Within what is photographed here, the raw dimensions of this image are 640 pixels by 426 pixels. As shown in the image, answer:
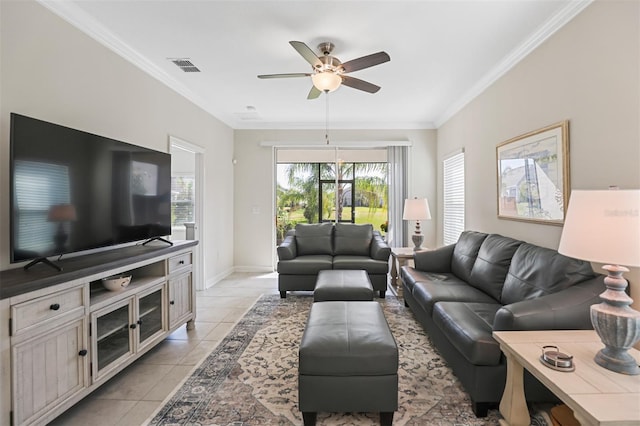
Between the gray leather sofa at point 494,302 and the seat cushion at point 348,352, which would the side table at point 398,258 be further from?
the seat cushion at point 348,352

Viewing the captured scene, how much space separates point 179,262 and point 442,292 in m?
2.49

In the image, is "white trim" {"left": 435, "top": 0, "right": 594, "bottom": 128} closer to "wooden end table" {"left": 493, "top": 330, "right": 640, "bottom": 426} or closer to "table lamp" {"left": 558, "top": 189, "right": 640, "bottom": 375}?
"table lamp" {"left": 558, "top": 189, "right": 640, "bottom": 375}

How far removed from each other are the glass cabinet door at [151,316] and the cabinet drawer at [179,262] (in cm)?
20

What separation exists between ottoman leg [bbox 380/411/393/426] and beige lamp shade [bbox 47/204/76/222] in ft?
7.56

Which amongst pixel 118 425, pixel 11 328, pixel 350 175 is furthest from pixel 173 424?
pixel 350 175

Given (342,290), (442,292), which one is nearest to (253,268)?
(342,290)

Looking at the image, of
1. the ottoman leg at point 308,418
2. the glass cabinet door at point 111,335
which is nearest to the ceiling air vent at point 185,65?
the glass cabinet door at point 111,335

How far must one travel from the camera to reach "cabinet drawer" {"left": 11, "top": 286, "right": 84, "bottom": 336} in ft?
4.87

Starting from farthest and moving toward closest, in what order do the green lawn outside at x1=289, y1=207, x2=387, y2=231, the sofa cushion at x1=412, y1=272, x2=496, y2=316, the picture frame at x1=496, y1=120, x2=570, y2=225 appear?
1. the green lawn outside at x1=289, y1=207, x2=387, y2=231
2. the sofa cushion at x1=412, y1=272, x2=496, y2=316
3. the picture frame at x1=496, y1=120, x2=570, y2=225

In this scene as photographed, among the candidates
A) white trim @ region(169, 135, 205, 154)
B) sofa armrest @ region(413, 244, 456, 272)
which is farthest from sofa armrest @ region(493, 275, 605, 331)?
white trim @ region(169, 135, 205, 154)

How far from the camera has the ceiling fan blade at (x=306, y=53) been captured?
227 centimetres

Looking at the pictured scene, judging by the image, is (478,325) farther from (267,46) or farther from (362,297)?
(267,46)

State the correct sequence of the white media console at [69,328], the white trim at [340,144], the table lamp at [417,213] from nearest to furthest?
the white media console at [69,328], the table lamp at [417,213], the white trim at [340,144]

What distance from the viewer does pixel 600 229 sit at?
1.29 meters
